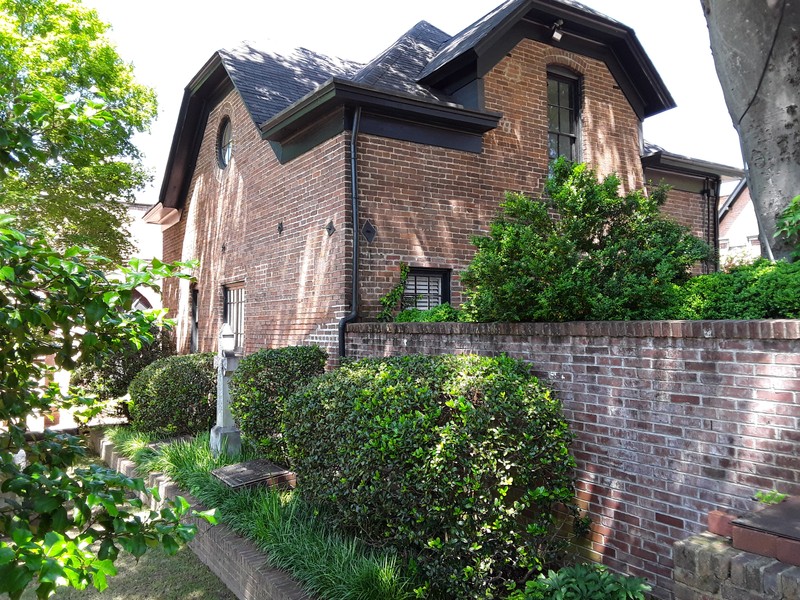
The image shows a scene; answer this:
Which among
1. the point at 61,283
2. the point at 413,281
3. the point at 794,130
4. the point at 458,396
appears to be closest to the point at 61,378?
the point at 413,281

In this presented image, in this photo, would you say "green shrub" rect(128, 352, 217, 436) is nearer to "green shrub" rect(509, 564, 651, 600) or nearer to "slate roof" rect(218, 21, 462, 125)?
"slate roof" rect(218, 21, 462, 125)

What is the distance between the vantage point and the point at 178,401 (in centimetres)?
869

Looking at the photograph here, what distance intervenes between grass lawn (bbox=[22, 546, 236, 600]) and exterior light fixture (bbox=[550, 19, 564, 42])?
9.25m

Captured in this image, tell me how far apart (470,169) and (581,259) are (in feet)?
12.5

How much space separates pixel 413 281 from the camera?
8484mm

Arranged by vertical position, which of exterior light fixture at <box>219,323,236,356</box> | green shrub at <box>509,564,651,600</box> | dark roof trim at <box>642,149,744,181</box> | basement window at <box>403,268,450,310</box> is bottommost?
green shrub at <box>509,564,651,600</box>

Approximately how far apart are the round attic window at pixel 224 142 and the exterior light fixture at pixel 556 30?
6.51m

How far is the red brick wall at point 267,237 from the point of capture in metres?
8.02

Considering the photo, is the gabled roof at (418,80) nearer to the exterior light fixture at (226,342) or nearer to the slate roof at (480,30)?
the slate roof at (480,30)

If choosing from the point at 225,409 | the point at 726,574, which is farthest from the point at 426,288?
the point at 726,574

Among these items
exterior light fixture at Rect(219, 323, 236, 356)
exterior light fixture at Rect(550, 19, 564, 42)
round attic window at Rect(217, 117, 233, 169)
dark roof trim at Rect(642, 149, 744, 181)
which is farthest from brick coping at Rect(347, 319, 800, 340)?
round attic window at Rect(217, 117, 233, 169)

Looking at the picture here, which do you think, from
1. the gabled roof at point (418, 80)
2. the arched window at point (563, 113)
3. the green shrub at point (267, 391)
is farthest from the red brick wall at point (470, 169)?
the green shrub at point (267, 391)

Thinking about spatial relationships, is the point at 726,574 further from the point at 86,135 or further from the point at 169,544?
the point at 86,135

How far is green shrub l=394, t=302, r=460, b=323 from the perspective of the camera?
696 centimetres
